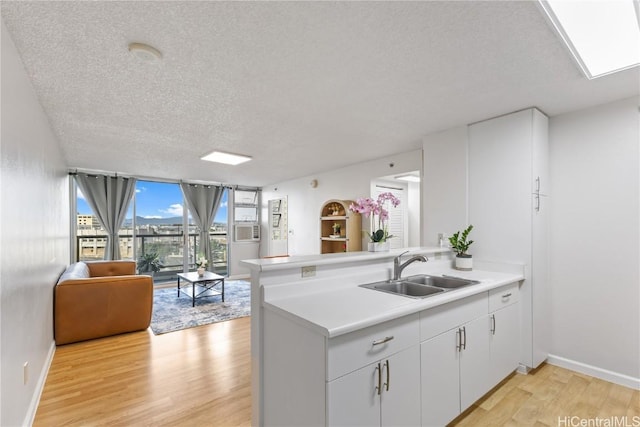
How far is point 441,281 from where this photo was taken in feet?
8.30

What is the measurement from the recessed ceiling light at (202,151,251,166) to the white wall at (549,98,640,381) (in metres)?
3.80

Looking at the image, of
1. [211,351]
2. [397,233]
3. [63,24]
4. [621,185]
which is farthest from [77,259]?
[621,185]

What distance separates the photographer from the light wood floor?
2.02 m

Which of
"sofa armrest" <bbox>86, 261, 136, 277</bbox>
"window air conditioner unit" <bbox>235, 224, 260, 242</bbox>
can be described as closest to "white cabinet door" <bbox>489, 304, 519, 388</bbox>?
"sofa armrest" <bbox>86, 261, 136, 277</bbox>

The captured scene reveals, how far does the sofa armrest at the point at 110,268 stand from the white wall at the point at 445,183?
4962 millimetres

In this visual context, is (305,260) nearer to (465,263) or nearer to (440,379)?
(440,379)

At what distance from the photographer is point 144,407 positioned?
7.09ft

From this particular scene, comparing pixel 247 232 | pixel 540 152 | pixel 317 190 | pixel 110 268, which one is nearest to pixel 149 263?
pixel 110 268

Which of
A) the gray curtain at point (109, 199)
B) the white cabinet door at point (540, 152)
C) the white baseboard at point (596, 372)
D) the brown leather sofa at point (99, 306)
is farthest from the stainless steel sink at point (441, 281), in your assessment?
the gray curtain at point (109, 199)

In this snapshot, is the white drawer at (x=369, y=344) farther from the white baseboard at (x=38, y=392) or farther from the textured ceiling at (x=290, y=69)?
the white baseboard at (x=38, y=392)

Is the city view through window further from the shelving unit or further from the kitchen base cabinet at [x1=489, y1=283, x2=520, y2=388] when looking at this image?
the kitchen base cabinet at [x1=489, y1=283, x2=520, y2=388]

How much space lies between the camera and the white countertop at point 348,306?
1396mm

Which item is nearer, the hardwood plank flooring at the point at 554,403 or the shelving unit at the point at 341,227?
the hardwood plank flooring at the point at 554,403

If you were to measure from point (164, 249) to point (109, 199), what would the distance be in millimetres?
1476
